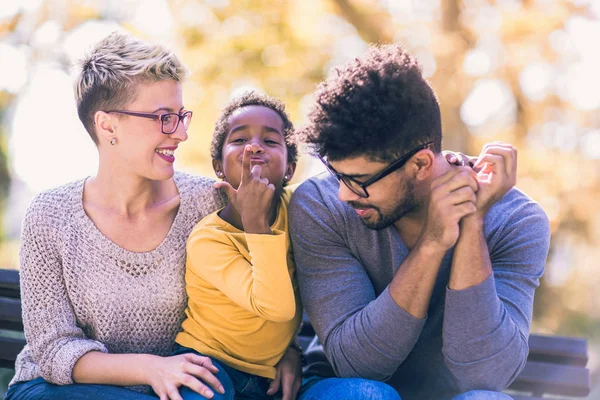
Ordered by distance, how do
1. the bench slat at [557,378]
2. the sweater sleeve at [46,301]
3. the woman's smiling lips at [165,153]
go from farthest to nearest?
1. the bench slat at [557,378]
2. the woman's smiling lips at [165,153]
3. the sweater sleeve at [46,301]

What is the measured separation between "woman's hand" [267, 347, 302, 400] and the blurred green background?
5.45 m

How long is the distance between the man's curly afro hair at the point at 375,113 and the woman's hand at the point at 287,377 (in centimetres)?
81

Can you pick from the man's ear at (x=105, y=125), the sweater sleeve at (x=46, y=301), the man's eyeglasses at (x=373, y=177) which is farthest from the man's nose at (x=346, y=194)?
the sweater sleeve at (x=46, y=301)

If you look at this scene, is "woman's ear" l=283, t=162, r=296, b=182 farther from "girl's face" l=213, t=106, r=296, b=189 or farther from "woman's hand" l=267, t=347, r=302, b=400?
"woman's hand" l=267, t=347, r=302, b=400

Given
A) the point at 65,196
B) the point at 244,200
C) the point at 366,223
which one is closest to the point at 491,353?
the point at 366,223

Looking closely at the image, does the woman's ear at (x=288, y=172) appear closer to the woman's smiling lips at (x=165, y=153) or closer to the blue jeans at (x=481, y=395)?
the woman's smiling lips at (x=165, y=153)

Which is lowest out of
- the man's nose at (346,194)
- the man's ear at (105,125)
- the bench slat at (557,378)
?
the bench slat at (557,378)

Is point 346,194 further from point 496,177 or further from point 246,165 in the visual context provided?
point 496,177

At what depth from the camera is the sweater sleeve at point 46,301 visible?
2.77m

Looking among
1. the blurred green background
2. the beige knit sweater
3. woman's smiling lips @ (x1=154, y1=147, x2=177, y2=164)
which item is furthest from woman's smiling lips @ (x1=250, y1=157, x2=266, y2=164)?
the blurred green background

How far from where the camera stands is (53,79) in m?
11.5

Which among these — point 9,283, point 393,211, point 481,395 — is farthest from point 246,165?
point 9,283

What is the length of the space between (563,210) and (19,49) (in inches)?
312

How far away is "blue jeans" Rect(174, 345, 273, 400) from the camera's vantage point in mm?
2590
